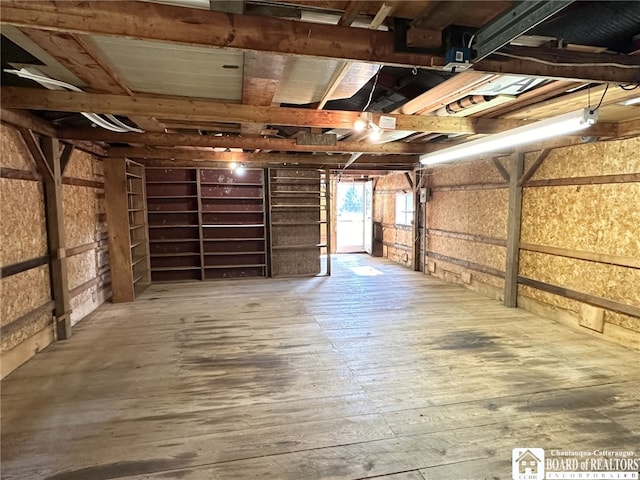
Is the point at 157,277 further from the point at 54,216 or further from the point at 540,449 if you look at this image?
the point at 540,449

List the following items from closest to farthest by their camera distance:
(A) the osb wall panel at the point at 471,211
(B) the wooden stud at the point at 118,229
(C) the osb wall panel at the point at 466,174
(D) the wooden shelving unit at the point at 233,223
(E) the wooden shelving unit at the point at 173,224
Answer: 1. (B) the wooden stud at the point at 118,229
2. (A) the osb wall panel at the point at 471,211
3. (C) the osb wall panel at the point at 466,174
4. (E) the wooden shelving unit at the point at 173,224
5. (D) the wooden shelving unit at the point at 233,223

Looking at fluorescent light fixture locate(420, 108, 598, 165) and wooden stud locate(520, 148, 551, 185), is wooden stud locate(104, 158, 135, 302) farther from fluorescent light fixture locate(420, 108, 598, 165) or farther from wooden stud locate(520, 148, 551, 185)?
wooden stud locate(520, 148, 551, 185)

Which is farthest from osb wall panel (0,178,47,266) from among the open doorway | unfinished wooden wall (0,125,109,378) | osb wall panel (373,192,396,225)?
the open doorway

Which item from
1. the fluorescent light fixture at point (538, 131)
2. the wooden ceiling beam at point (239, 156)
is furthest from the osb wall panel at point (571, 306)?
the wooden ceiling beam at point (239, 156)

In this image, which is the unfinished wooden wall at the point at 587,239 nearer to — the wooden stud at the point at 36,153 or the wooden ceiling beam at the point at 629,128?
the wooden ceiling beam at the point at 629,128

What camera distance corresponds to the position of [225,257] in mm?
7094

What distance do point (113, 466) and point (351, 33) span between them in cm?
264

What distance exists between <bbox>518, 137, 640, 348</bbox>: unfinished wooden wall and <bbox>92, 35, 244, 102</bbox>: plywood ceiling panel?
3.81 m

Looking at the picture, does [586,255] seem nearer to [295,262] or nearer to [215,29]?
[215,29]

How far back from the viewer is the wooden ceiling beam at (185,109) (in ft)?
8.97

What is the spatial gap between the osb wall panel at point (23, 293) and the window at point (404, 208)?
6.73 meters

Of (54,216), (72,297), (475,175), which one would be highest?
(475,175)

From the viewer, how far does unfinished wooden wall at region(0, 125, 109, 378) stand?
310cm

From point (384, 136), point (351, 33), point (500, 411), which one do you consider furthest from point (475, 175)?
point (351, 33)
